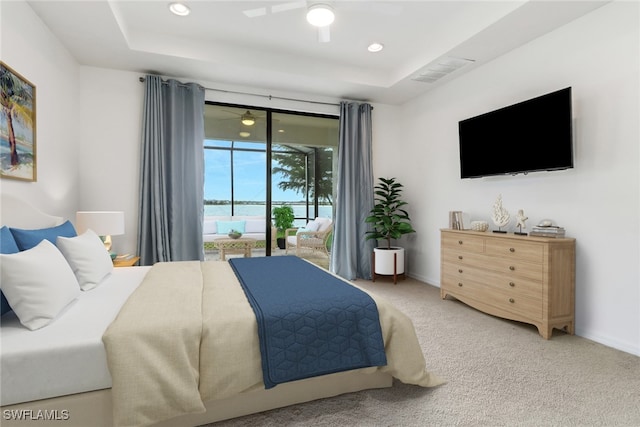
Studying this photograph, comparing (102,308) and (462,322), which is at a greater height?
(102,308)

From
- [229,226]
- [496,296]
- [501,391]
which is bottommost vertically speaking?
[501,391]

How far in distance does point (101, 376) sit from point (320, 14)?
9.13 feet

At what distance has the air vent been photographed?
11.4ft

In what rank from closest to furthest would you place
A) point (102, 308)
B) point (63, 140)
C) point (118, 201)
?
point (102, 308)
point (63, 140)
point (118, 201)

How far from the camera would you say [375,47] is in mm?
3613

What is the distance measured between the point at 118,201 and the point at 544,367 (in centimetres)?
427

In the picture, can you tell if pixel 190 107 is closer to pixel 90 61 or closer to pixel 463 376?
pixel 90 61

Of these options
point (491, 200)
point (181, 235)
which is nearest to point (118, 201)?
point (181, 235)

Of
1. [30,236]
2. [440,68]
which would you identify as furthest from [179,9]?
[440,68]

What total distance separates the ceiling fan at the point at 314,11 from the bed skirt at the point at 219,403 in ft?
8.67

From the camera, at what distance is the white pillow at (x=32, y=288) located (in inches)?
56.6

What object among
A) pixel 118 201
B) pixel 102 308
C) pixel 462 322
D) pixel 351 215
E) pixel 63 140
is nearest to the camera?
pixel 102 308

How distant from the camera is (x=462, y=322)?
2.96 metres

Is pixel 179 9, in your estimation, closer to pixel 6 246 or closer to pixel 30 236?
pixel 30 236
